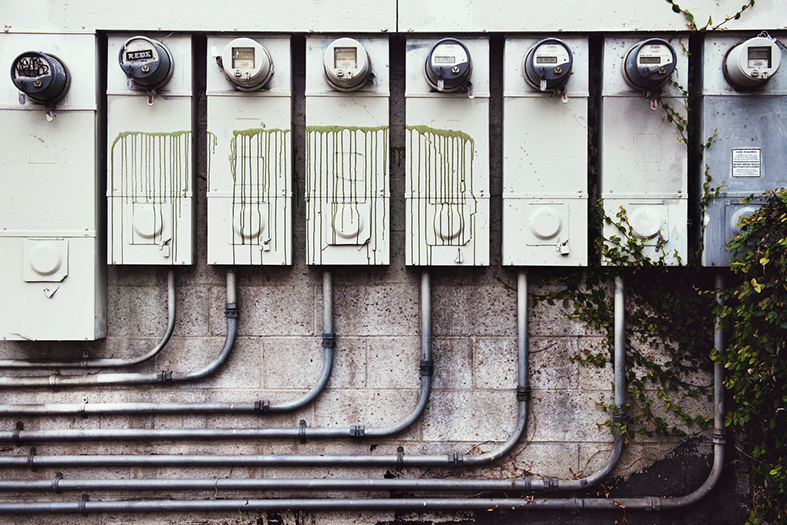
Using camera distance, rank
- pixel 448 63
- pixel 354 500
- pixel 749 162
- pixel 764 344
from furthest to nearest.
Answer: pixel 354 500, pixel 749 162, pixel 448 63, pixel 764 344

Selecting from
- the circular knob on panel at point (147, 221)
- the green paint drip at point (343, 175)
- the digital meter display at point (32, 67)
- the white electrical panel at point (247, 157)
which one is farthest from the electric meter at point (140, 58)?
the green paint drip at point (343, 175)

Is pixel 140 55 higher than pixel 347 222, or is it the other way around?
pixel 140 55

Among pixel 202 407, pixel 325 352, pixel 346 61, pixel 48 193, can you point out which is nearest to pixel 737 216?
pixel 346 61

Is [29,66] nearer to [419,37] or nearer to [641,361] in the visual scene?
[419,37]

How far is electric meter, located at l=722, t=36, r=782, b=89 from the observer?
94.1 inches

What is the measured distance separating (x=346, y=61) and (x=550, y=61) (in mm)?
970

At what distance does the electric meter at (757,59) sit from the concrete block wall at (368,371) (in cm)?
113

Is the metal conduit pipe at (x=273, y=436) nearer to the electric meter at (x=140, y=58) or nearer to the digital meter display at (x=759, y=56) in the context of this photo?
the digital meter display at (x=759, y=56)

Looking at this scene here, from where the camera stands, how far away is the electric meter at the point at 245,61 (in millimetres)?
2391

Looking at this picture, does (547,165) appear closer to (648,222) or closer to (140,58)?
(648,222)

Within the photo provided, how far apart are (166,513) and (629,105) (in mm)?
3164

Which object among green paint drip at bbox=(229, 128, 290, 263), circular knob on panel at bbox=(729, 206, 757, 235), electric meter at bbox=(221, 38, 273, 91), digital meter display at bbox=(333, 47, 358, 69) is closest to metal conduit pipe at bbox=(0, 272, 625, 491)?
circular knob on panel at bbox=(729, 206, 757, 235)

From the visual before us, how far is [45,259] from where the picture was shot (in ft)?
8.12

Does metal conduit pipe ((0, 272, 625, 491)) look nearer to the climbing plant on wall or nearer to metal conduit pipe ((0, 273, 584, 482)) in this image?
metal conduit pipe ((0, 273, 584, 482))
